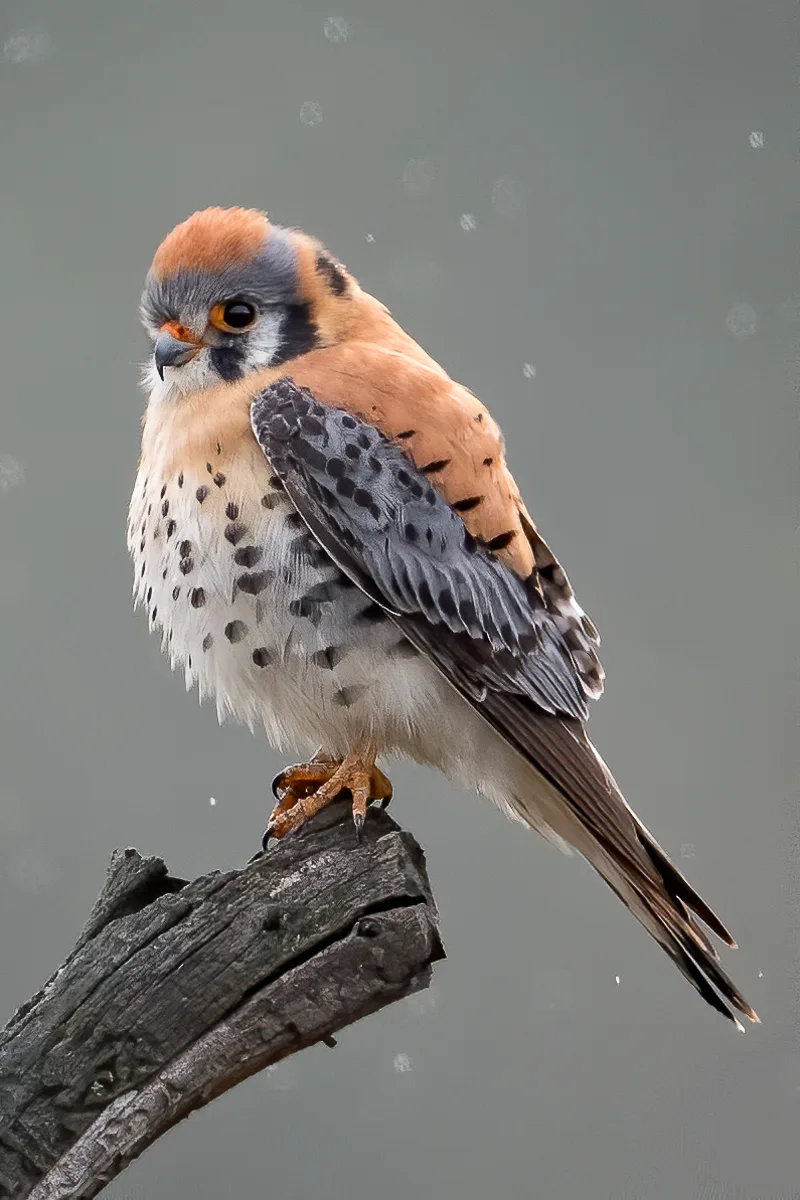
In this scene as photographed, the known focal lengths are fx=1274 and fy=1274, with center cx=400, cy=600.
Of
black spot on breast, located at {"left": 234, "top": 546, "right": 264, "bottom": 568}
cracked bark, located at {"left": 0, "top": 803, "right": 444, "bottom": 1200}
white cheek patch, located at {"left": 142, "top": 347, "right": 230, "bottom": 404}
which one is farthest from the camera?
white cheek patch, located at {"left": 142, "top": 347, "right": 230, "bottom": 404}

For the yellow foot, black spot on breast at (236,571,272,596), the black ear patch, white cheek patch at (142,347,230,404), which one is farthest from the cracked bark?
the black ear patch

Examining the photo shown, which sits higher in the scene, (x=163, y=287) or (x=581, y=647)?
(x=163, y=287)

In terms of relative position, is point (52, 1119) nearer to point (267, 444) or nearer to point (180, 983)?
point (180, 983)

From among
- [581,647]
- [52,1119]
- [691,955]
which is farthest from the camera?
[581,647]

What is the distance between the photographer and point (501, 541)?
1506 millimetres

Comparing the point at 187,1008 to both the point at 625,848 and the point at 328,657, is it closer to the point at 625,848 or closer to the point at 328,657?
the point at 328,657

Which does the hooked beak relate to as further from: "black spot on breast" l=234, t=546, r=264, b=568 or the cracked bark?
the cracked bark

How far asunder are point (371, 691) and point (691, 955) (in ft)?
1.53

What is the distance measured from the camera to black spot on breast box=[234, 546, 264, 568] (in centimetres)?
142

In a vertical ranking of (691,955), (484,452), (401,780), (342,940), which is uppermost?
(401,780)

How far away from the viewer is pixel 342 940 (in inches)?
49.9

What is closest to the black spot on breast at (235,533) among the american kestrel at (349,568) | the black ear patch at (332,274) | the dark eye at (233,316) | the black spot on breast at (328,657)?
the american kestrel at (349,568)

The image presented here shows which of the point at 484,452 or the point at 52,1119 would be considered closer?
the point at 52,1119

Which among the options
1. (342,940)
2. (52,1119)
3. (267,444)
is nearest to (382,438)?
(267,444)
